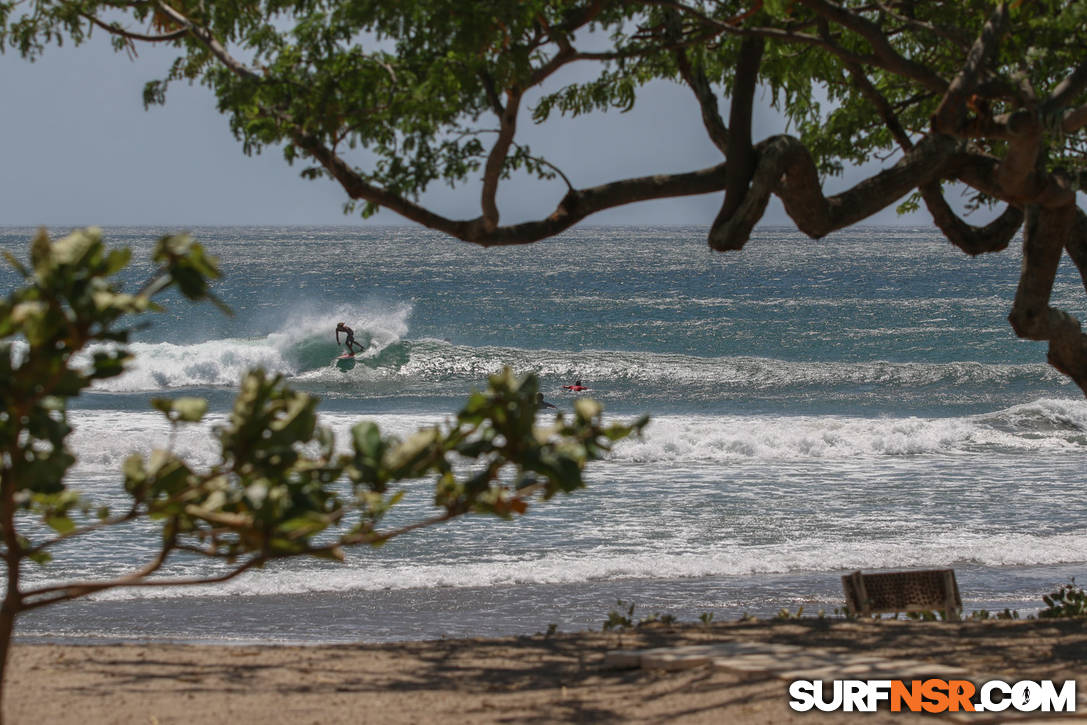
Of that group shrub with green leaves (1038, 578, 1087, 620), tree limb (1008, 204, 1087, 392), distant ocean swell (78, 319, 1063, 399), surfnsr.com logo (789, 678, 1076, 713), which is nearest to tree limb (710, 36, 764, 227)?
tree limb (1008, 204, 1087, 392)

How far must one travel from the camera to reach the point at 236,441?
3.18 meters

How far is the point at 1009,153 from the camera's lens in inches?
278

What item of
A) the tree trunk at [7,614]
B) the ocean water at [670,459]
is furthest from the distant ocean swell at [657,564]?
the tree trunk at [7,614]

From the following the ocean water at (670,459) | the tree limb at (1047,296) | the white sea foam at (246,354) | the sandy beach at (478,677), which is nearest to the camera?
the sandy beach at (478,677)

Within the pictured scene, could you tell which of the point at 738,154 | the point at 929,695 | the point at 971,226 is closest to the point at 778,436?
the point at 971,226

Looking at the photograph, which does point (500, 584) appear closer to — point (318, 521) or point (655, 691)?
point (655, 691)

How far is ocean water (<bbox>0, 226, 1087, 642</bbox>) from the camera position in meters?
9.28

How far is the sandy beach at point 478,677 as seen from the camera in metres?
4.42

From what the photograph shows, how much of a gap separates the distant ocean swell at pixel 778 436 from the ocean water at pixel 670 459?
7 centimetres

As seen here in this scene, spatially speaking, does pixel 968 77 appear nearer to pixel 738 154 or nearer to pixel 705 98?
pixel 738 154

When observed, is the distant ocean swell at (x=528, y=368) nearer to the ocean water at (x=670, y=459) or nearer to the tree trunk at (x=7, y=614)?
the ocean water at (x=670, y=459)

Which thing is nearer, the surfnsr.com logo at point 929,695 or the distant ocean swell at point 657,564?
the surfnsr.com logo at point 929,695

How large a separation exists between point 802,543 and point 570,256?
271ft

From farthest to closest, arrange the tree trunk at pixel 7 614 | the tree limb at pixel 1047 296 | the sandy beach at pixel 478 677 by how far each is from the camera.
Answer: the tree limb at pixel 1047 296 < the sandy beach at pixel 478 677 < the tree trunk at pixel 7 614
